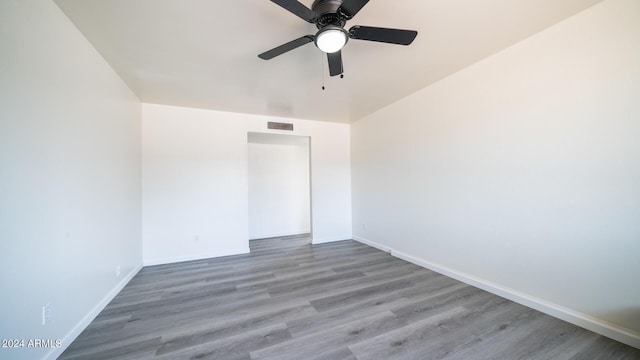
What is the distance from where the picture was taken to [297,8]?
139cm

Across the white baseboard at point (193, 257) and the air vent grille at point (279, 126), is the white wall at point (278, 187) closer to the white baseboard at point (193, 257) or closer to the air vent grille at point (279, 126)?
the air vent grille at point (279, 126)

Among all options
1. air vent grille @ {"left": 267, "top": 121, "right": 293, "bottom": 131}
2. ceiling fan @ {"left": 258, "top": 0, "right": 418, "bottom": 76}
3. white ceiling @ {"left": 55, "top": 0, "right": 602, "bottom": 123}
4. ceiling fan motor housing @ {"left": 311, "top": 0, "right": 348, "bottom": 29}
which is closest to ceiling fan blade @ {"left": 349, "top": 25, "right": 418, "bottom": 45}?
ceiling fan @ {"left": 258, "top": 0, "right": 418, "bottom": 76}

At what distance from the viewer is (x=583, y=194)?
186cm

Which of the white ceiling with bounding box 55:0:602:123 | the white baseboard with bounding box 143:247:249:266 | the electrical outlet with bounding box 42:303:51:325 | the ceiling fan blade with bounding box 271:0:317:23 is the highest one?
the white ceiling with bounding box 55:0:602:123

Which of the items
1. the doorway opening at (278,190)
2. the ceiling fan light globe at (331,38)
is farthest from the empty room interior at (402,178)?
the doorway opening at (278,190)

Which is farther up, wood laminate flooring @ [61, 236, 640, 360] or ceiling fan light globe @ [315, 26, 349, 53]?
ceiling fan light globe @ [315, 26, 349, 53]

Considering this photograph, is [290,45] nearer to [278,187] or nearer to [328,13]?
[328,13]

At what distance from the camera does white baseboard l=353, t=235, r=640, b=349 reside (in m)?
1.67

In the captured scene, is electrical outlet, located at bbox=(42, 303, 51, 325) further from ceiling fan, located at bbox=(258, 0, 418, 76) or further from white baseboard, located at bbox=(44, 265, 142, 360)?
ceiling fan, located at bbox=(258, 0, 418, 76)

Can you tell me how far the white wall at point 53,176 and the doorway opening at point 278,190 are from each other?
3.08 m

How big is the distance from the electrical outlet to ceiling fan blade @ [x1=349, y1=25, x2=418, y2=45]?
2846 mm

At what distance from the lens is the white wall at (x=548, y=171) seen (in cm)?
168

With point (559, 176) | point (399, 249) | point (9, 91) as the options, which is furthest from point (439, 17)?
point (399, 249)

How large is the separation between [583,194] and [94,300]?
4.51 meters
